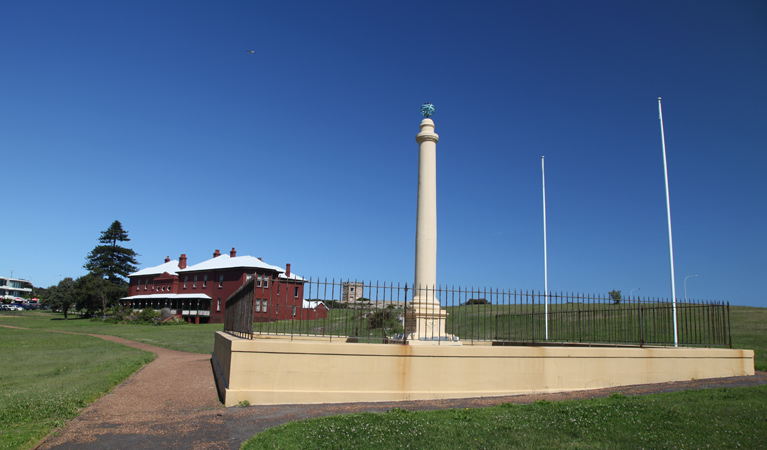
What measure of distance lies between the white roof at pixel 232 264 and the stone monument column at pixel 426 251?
38386 mm

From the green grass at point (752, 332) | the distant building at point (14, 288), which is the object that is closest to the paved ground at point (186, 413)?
the green grass at point (752, 332)

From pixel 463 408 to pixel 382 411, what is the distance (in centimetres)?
147

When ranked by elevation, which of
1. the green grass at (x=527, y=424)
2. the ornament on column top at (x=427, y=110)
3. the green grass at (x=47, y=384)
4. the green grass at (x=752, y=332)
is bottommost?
the green grass at (x=47, y=384)

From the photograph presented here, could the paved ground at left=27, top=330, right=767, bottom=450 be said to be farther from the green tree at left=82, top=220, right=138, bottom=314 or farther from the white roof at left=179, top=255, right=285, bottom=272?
the green tree at left=82, top=220, right=138, bottom=314

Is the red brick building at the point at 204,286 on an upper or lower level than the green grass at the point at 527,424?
upper

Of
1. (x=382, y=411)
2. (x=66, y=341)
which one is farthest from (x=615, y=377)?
(x=66, y=341)

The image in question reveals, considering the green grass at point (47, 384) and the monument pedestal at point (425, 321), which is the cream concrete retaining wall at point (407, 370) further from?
the green grass at point (47, 384)

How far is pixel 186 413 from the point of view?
9.11 m

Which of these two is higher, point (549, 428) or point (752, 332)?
point (752, 332)

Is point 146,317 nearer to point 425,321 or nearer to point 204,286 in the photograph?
point 204,286

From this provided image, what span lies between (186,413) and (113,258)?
252 feet

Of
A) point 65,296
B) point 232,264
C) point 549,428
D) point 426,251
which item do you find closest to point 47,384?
point 426,251

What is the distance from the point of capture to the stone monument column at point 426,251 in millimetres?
13462

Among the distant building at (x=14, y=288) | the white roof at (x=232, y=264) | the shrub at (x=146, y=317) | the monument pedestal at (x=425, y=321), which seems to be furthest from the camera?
the distant building at (x=14, y=288)
